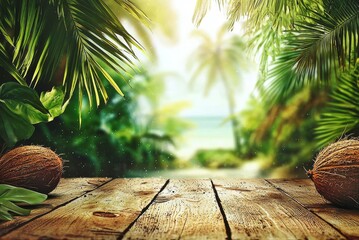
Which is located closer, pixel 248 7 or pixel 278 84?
pixel 248 7

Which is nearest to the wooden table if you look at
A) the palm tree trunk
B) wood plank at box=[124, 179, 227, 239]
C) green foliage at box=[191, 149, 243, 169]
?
wood plank at box=[124, 179, 227, 239]

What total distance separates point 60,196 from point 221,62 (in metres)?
11.7

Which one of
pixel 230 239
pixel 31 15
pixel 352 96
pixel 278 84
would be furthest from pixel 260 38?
pixel 230 239

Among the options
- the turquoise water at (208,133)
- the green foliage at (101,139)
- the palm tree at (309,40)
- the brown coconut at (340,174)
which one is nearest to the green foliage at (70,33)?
the green foliage at (101,139)

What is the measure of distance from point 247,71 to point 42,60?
11301 millimetres

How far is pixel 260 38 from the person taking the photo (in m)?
3.42

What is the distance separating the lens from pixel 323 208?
1.81 m

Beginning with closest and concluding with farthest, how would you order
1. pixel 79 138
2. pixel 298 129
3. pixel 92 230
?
pixel 92 230
pixel 79 138
pixel 298 129

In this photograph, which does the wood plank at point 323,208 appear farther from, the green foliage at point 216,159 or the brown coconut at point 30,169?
the green foliage at point 216,159

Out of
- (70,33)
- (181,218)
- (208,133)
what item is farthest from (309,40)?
(208,133)

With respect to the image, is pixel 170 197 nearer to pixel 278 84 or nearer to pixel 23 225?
pixel 23 225

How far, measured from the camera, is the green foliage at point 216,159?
427 inches

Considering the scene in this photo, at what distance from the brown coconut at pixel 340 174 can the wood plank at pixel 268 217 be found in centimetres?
13

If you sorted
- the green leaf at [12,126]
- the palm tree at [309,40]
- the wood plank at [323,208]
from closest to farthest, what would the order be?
the wood plank at [323,208]
the green leaf at [12,126]
the palm tree at [309,40]
